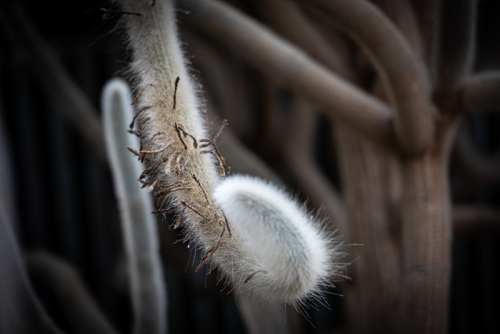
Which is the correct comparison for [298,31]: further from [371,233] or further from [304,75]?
[371,233]

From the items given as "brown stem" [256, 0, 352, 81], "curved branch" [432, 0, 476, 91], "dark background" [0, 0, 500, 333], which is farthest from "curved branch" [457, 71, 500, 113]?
"dark background" [0, 0, 500, 333]

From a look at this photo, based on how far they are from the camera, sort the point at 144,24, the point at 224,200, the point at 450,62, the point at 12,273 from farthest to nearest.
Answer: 1. the point at 450,62
2. the point at 12,273
3. the point at 144,24
4. the point at 224,200

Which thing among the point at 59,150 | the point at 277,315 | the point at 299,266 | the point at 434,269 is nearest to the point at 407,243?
the point at 434,269

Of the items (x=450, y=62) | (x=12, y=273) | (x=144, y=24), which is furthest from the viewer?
(x=450, y=62)

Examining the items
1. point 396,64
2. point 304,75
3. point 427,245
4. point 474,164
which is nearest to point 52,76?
point 304,75

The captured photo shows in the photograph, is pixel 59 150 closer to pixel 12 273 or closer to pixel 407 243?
pixel 12 273

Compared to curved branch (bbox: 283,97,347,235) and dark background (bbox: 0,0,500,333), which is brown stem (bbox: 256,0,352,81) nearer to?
curved branch (bbox: 283,97,347,235)

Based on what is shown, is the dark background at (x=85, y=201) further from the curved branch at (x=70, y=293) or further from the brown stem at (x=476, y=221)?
the curved branch at (x=70, y=293)
